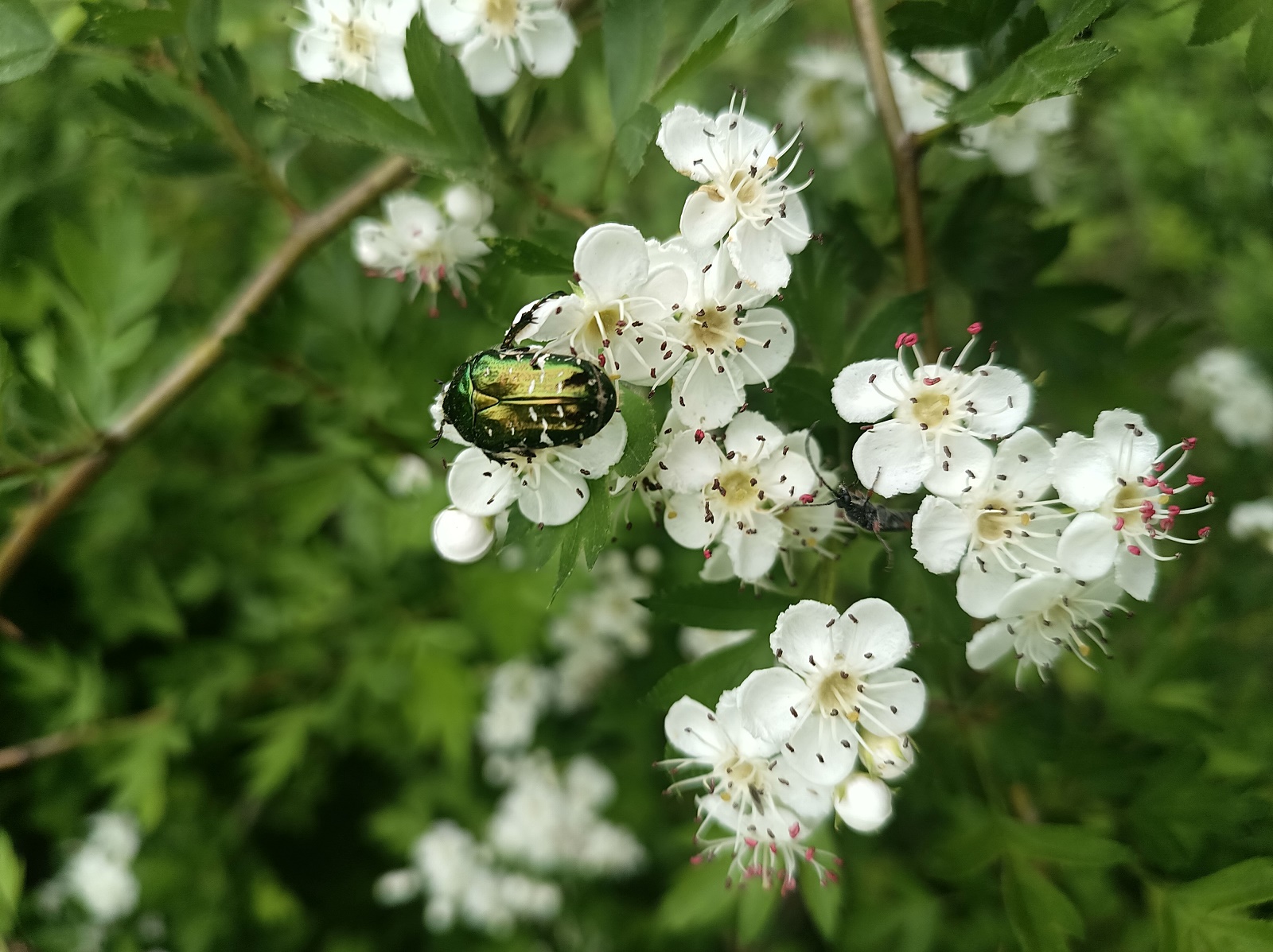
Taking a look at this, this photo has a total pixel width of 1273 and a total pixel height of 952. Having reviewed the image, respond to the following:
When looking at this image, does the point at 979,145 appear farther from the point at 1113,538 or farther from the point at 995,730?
the point at 995,730

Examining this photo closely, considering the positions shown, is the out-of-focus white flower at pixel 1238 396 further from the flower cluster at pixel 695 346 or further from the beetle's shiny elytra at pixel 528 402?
the beetle's shiny elytra at pixel 528 402

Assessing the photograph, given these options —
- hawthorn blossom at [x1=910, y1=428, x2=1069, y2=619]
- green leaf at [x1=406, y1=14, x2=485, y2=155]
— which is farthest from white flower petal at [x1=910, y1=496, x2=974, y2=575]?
green leaf at [x1=406, y1=14, x2=485, y2=155]

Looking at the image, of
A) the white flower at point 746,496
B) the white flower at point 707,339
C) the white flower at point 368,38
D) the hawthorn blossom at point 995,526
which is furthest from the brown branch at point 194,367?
the hawthorn blossom at point 995,526

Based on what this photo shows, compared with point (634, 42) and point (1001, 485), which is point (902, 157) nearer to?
point (634, 42)

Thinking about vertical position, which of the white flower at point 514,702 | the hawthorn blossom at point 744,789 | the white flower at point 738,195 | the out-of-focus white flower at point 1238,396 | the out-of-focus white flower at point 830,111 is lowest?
the white flower at point 514,702

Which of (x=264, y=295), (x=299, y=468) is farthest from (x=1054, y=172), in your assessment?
(x=299, y=468)

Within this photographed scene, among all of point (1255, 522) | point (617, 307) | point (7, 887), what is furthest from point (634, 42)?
point (7, 887)
